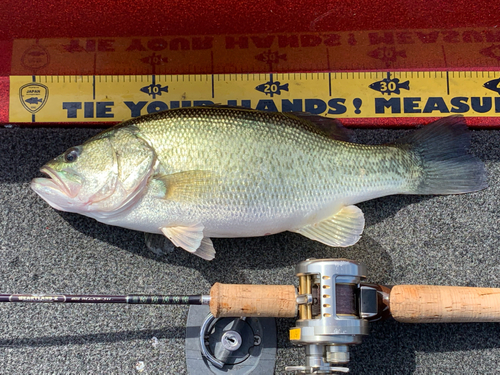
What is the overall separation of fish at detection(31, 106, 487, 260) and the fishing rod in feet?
0.80

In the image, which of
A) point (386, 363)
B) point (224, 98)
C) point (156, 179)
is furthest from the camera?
point (224, 98)

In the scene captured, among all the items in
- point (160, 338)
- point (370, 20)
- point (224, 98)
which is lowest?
point (160, 338)

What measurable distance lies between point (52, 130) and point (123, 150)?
558 mm

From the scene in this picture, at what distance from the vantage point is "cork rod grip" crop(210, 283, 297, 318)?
4.91ft

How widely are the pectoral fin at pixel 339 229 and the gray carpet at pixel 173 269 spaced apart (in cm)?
15

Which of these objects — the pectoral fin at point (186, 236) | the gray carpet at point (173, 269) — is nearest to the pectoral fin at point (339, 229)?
the gray carpet at point (173, 269)

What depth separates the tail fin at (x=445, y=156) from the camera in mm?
1792

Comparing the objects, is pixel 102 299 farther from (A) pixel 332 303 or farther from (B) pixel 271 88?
(B) pixel 271 88

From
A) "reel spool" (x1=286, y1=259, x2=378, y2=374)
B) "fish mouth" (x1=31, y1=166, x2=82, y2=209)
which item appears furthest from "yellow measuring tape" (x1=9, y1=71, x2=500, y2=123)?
"reel spool" (x1=286, y1=259, x2=378, y2=374)

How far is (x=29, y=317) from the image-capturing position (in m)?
1.79

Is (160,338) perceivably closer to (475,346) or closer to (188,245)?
(188,245)

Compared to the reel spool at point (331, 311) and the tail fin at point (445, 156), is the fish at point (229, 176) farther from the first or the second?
the reel spool at point (331, 311)

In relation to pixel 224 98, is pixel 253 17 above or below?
above

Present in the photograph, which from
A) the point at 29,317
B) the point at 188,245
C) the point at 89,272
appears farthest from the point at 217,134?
the point at 29,317
